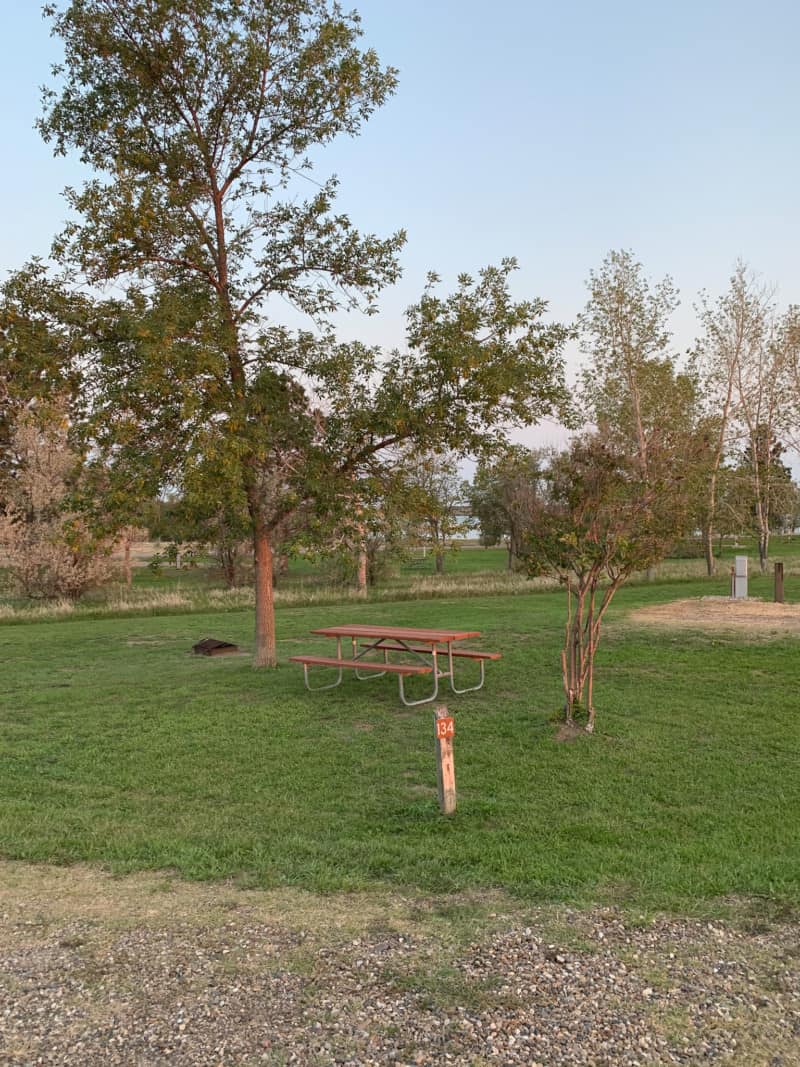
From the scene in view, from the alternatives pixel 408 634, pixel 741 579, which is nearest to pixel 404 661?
pixel 408 634

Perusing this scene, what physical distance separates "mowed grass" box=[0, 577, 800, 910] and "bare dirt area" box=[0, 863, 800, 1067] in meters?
0.39

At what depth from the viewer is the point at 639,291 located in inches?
1041

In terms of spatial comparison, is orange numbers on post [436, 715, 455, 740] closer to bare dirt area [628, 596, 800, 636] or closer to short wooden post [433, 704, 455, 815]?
short wooden post [433, 704, 455, 815]

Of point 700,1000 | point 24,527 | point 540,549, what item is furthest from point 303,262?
point 24,527

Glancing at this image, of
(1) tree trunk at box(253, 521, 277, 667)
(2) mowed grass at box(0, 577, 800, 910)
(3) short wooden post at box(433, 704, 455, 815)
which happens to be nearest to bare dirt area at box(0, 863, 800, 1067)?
(2) mowed grass at box(0, 577, 800, 910)

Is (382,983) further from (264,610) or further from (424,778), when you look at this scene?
(264,610)

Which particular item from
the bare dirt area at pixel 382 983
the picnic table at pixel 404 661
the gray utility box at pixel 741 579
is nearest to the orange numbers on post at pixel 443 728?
the bare dirt area at pixel 382 983

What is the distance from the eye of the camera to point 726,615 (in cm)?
1459

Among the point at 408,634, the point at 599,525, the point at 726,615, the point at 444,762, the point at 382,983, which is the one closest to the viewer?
the point at 382,983

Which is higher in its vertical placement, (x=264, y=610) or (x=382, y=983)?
(x=264, y=610)

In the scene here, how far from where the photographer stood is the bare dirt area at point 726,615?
42.8ft

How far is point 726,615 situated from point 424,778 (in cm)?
993

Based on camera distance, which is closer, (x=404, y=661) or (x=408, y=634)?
(x=408, y=634)

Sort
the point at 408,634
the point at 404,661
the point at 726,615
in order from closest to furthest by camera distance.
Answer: the point at 408,634 → the point at 404,661 → the point at 726,615
